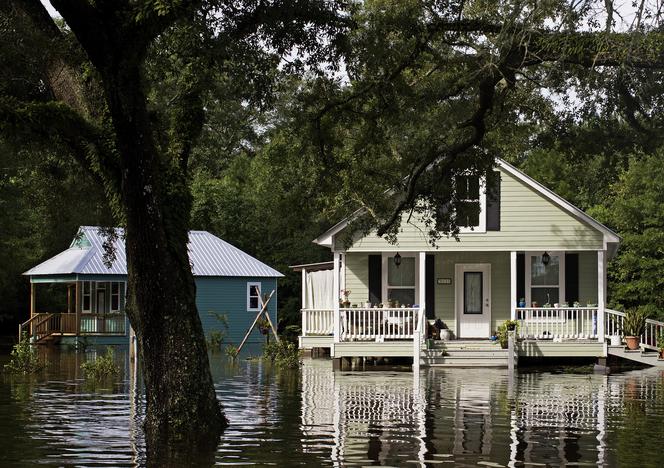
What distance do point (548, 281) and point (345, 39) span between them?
18086 millimetres

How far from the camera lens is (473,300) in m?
33.7

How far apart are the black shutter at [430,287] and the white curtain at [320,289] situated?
3301 millimetres

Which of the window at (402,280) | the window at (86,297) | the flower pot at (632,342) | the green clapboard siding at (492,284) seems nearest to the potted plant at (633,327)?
the flower pot at (632,342)

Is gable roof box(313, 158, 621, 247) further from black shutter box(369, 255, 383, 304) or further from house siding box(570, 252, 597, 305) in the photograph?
black shutter box(369, 255, 383, 304)

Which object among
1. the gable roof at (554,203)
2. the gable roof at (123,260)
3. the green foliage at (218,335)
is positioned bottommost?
the green foliage at (218,335)

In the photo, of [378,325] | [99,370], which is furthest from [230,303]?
[99,370]

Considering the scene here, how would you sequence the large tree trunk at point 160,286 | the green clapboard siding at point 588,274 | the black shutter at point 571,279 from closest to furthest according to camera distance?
the large tree trunk at point 160,286, the black shutter at point 571,279, the green clapboard siding at point 588,274

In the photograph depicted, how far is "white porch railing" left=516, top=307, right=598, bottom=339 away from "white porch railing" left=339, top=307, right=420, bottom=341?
309cm

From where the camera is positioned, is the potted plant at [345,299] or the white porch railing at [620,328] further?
the potted plant at [345,299]

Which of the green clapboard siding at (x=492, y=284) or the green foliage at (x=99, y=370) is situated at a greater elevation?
the green clapboard siding at (x=492, y=284)

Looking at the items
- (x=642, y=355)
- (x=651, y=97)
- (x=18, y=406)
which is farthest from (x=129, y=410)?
(x=642, y=355)

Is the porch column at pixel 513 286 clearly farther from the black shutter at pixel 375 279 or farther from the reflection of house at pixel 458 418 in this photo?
the reflection of house at pixel 458 418

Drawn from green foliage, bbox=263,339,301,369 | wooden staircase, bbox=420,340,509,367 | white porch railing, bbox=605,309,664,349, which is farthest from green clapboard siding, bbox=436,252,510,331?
green foliage, bbox=263,339,301,369

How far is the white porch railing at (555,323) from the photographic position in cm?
3106
